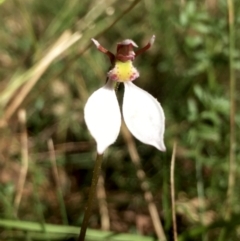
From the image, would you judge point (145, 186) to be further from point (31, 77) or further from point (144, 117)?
point (144, 117)

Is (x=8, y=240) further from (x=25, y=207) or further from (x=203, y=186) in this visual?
(x=203, y=186)

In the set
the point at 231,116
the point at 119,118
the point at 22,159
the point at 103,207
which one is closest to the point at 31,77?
the point at 22,159

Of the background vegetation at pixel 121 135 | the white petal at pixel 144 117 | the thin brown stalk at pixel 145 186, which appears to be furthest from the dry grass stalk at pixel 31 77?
the white petal at pixel 144 117

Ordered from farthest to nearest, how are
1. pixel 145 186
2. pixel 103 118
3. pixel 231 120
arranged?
pixel 145 186 → pixel 231 120 → pixel 103 118

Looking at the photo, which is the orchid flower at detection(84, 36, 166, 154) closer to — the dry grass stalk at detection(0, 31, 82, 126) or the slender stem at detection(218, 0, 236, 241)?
the slender stem at detection(218, 0, 236, 241)

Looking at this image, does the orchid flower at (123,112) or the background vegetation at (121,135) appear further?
the background vegetation at (121,135)

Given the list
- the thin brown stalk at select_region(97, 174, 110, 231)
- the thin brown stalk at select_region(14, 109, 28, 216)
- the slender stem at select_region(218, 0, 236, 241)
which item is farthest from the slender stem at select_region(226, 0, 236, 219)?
the thin brown stalk at select_region(14, 109, 28, 216)

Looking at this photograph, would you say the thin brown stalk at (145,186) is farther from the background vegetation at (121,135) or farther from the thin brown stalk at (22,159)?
the thin brown stalk at (22,159)
